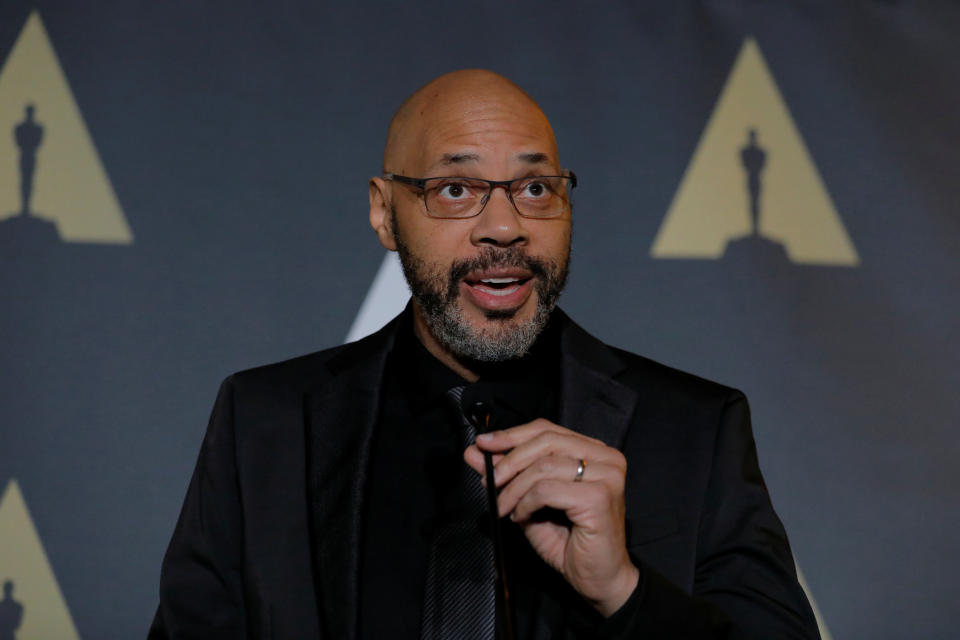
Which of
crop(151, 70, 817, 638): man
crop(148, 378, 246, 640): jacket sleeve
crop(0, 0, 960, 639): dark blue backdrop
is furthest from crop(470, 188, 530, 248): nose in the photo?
crop(0, 0, 960, 639): dark blue backdrop

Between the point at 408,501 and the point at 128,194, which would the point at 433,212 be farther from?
the point at 128,194

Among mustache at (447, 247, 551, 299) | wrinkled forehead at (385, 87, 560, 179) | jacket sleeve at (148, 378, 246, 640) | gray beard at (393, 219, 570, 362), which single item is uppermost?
wrinkled forehead at (385, 87, 560, 179)

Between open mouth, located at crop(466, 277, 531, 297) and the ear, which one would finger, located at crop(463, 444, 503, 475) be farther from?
the ear

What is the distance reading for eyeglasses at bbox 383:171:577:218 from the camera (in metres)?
1.51

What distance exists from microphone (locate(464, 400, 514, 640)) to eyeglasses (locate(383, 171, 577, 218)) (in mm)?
503

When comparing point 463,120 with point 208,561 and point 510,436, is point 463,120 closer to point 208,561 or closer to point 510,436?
point 510,436

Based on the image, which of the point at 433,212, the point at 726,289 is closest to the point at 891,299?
the point at 726,289

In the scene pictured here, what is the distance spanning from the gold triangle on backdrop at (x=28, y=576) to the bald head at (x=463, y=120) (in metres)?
1.24

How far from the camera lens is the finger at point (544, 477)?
1120 millimetres

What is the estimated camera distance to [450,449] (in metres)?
1.54

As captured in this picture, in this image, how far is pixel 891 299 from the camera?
260 cm

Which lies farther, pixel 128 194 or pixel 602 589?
pixel 128 194

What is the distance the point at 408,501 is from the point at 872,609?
1509mm

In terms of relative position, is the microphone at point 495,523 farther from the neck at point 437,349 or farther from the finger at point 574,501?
the neck at point 437,349
